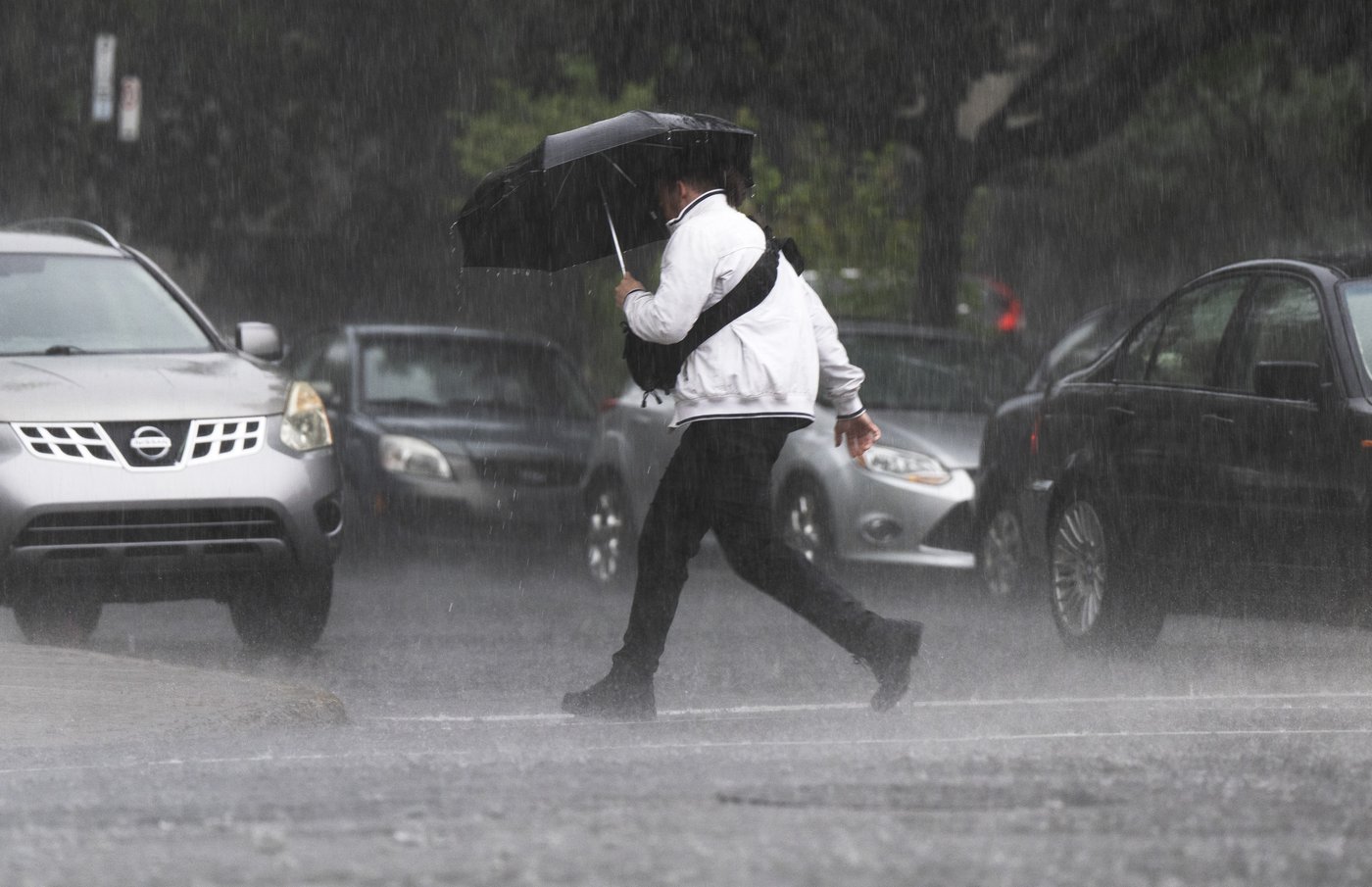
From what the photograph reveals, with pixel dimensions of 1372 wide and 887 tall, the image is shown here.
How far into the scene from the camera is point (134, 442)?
9.81m

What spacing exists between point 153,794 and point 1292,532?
13.4 ft

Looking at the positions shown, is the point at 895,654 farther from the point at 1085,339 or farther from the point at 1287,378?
the point at 1085,339

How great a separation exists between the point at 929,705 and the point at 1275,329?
1.96 meters

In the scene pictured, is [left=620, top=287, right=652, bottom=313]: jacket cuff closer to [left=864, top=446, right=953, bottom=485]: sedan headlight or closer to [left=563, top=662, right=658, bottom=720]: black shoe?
[left=563, top=662, right=658, bottom=720]: black shoe

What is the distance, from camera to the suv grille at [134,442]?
31.9ft

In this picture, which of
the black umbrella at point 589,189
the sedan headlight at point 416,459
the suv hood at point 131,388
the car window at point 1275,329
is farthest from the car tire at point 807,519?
the black umbrella at point 589,189

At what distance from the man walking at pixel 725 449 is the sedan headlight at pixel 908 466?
4.95 metres

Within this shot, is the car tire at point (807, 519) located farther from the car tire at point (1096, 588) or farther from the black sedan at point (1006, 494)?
the car tire at point (1096, 588)

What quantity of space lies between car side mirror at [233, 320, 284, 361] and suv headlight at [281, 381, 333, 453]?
0.26m

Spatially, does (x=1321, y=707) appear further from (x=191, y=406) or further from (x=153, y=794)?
(x=191, y=406)

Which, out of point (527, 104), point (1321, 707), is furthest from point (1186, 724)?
point (527, 104)

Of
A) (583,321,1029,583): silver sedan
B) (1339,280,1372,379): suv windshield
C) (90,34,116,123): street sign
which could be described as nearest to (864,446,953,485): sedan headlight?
(583,321,1029,583): silver sedan

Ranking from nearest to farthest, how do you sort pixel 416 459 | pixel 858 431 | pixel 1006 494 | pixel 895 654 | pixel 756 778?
1. pixel 756 778
2. pixel 895 654
3. pixel 858 431
4. pixel 1006 494
5. pixel 416 459

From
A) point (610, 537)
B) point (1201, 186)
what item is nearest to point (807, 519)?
point (610, 537)
